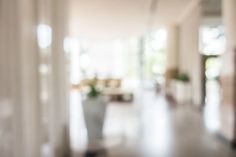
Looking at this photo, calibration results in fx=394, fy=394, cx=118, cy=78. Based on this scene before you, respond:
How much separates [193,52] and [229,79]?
666 cm

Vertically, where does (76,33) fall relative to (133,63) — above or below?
above

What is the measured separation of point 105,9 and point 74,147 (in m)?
7.96

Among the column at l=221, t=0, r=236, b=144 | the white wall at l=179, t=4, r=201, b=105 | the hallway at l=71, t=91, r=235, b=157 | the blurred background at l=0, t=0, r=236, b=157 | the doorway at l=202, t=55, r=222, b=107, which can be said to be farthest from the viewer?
the doorway at l=202, t=55, r=222, b=107

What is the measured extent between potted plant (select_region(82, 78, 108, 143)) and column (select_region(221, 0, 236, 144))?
2.39 meters

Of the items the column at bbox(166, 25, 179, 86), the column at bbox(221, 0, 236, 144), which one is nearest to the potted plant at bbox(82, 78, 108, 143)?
the column at bbox(221, 0, 236, 144)

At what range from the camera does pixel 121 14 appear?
15.1 m

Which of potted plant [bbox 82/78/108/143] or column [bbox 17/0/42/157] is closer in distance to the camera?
column [bbox 17/0/42/157]

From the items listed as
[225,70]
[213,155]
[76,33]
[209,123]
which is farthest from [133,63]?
[213,155]

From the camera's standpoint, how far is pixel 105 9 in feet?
45.4

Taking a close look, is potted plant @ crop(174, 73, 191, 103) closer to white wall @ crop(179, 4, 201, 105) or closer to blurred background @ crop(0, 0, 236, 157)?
blurred background @ crop(0, 0, 236, 157)

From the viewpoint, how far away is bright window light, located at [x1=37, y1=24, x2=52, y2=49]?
4.23 m

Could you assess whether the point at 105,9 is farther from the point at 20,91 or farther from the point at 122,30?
the point at 20,91

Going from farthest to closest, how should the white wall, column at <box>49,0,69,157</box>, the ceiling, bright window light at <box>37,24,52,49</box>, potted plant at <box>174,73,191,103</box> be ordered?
potted plant at <box>174,73,191,103</box>
the white wall
the ceiling
column at <box>49,0,69,157</box>
bright window light at <box>37,24,52,49</box>

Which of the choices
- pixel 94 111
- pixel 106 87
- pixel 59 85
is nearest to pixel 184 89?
pixel 106 87
